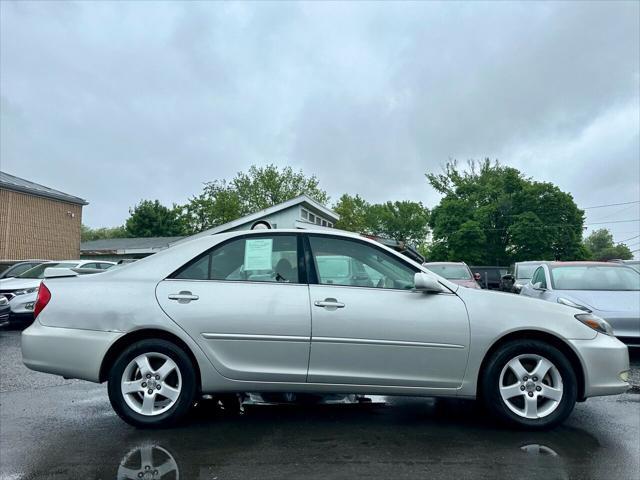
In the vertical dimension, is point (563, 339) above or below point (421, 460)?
above

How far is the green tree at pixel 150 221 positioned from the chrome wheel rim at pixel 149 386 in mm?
45036

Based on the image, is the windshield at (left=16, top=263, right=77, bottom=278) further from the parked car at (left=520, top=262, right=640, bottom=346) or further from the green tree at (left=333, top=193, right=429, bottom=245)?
the green tree at (left=333, top=193, right=429, bottom=245)

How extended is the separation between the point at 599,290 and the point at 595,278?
1.41 ft

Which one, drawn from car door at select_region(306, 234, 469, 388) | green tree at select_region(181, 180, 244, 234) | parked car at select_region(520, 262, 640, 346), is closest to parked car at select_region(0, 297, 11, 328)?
car door at select_region(306, 234, 469, 388)

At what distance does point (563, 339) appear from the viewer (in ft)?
12.1

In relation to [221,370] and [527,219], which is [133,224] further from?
[221,370]

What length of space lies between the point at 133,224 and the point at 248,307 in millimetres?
46308

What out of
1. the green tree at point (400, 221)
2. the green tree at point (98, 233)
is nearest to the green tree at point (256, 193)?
the green tree at point (400, 221)

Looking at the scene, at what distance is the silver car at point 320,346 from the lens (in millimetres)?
3627

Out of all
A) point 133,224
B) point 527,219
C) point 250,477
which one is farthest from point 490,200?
point 250,477

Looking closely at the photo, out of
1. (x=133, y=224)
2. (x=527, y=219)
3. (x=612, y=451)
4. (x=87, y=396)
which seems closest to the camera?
(x=612, y=451)

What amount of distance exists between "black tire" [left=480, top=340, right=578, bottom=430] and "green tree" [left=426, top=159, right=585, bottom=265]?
135ft

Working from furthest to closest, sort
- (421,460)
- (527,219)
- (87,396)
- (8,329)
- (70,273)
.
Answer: (527,219) → (8,329) → (87,396) → (70,273) → (421,460)

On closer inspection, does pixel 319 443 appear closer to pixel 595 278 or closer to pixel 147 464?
pixel 147 464
